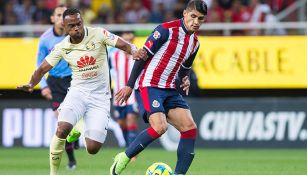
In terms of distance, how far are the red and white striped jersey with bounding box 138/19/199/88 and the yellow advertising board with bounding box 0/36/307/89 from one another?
9993 mm

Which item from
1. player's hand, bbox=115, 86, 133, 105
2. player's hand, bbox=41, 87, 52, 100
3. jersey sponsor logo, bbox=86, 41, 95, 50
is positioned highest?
jersey sponsor logo, bbox=86, 41, 95, 50

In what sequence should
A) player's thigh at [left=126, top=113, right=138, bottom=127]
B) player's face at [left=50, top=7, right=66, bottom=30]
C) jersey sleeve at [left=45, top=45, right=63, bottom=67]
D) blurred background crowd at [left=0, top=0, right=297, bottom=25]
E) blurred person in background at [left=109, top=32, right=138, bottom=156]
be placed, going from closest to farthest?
jersey sleeve at [left=45, top=45, right=63, bottom=67] → player's face at [left=50, top=7, right=66, bottom=30] → player's thigh at [left=126, top=113, right=138, bottom=127] → blurred person in background at [left=109, top=32, right=138, bottom=156] → blurred background crowd at [left=0, top=0, right=297, bottom=25]

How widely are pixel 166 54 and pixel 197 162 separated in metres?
4.88

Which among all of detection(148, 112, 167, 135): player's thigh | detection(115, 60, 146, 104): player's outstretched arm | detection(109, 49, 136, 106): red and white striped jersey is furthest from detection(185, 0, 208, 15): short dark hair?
detection(109, 49, 136, 106): red and white striped jersey

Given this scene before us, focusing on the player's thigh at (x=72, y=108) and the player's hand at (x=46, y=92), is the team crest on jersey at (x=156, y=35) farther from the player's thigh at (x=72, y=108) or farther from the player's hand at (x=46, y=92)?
the player's hand at (x=46, y=92)

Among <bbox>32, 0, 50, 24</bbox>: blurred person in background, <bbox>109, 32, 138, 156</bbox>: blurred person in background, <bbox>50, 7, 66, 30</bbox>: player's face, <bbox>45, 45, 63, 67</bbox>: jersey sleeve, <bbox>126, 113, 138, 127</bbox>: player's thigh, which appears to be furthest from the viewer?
<bbox>32, 0, 50, 24</bbox>: blurred person in background

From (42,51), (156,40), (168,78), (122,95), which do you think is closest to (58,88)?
(42,51)

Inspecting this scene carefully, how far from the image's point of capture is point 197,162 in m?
15.6

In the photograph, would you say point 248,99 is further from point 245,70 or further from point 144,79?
point 144,79

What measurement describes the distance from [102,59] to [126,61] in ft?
19.9

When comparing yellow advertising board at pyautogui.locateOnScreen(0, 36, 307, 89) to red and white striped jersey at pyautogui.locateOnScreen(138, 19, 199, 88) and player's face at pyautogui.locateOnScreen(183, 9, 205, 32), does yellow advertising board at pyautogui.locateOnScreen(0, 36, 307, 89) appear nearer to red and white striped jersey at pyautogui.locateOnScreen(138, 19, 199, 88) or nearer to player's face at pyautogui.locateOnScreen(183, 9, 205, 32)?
red and white striped jersey at pyautogui.locateOnScreen(138, 19, 199, 88)

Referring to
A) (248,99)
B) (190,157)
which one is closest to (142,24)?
(248,99)

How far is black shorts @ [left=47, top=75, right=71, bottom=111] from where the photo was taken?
1444cm

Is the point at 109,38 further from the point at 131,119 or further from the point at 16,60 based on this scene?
the point at 16,60
